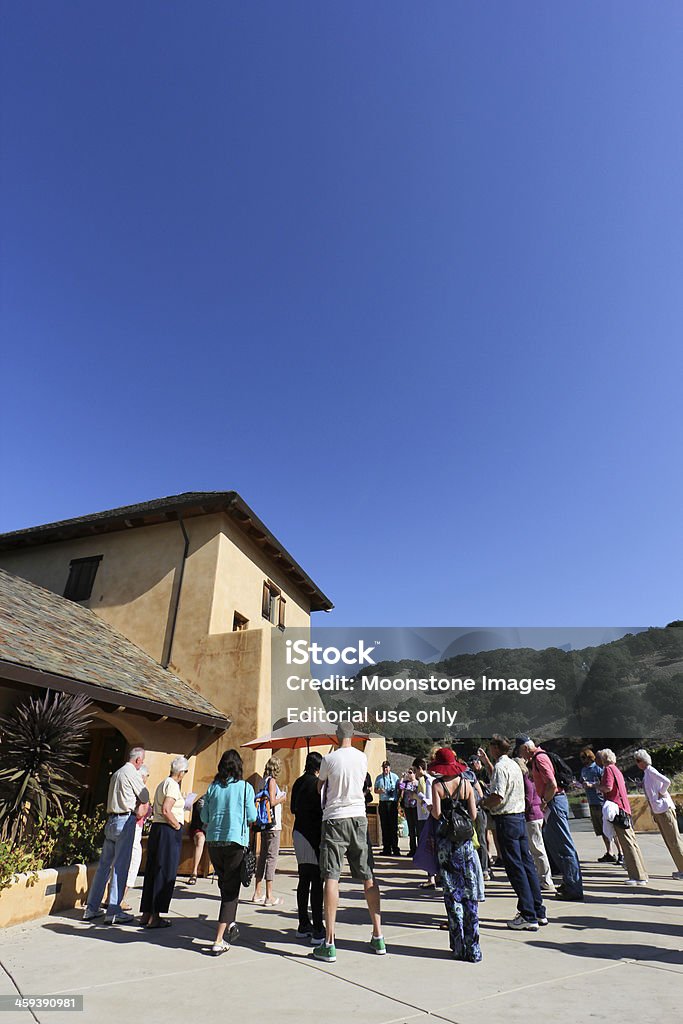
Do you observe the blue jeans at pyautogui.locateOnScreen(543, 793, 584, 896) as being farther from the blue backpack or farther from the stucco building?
the stucco building

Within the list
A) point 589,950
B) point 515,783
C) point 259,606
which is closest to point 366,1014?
point 589,950

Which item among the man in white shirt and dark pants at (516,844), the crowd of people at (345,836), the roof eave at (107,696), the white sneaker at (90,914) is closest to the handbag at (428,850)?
the crowd of people at (345,836)

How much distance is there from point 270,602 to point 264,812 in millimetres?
9345

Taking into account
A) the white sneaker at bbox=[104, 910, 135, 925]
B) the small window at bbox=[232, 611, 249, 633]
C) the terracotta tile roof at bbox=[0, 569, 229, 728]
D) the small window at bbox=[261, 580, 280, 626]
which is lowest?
the white sneaker at bbox=[104, 910, 135, 925]

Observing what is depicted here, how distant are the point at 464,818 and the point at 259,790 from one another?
11.4 ft

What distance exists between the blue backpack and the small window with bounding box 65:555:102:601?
9.31m

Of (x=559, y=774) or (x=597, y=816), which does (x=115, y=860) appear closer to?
(x=597, y=816)

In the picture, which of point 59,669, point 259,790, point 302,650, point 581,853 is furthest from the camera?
point 302,650

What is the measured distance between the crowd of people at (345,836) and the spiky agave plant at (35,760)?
1070mm

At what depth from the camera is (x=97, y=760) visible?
41.0 ft

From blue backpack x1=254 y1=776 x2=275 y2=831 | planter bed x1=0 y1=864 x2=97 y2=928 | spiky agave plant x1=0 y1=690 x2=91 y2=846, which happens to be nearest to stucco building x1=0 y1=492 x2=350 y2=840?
spiky agave plant x1=0 y1=690 x2=91 y2=846

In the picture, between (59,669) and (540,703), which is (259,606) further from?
(540,703)

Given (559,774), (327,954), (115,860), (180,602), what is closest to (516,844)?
(327,954)

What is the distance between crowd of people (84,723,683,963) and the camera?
14.1 feet
